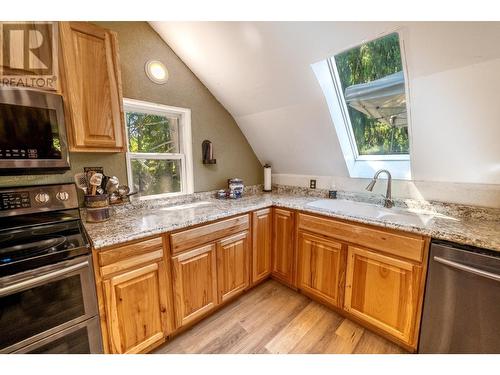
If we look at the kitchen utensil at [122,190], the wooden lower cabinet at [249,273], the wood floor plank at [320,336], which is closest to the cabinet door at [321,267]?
the wooden lower cabinet at [249,273]

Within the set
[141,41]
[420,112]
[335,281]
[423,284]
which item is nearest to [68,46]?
[141,41]

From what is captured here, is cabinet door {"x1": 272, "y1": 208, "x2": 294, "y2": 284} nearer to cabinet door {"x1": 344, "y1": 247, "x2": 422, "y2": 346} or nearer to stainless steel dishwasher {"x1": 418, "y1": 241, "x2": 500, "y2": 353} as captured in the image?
cabinet door {"x1": 344, "y1": 247, "x2": 422, "y2": 346}

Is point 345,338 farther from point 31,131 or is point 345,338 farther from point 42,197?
point 31,131

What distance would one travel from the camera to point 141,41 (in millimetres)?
1712

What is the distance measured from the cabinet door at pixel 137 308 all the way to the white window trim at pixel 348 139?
5.85 ft

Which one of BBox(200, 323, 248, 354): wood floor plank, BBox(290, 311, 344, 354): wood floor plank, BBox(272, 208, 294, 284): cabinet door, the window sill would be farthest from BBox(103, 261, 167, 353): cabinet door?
BBox(272, 208, 294, 284): cabinet door

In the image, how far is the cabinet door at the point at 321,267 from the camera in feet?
5.53

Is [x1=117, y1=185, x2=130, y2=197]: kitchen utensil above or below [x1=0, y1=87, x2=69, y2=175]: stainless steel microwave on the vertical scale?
below

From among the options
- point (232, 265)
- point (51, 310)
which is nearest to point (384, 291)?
point (232, 265)

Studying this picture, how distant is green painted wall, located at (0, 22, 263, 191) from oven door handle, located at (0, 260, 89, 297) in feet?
2.41

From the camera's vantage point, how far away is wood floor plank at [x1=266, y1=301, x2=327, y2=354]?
1.48m

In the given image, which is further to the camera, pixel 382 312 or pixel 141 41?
pixel 141 41
